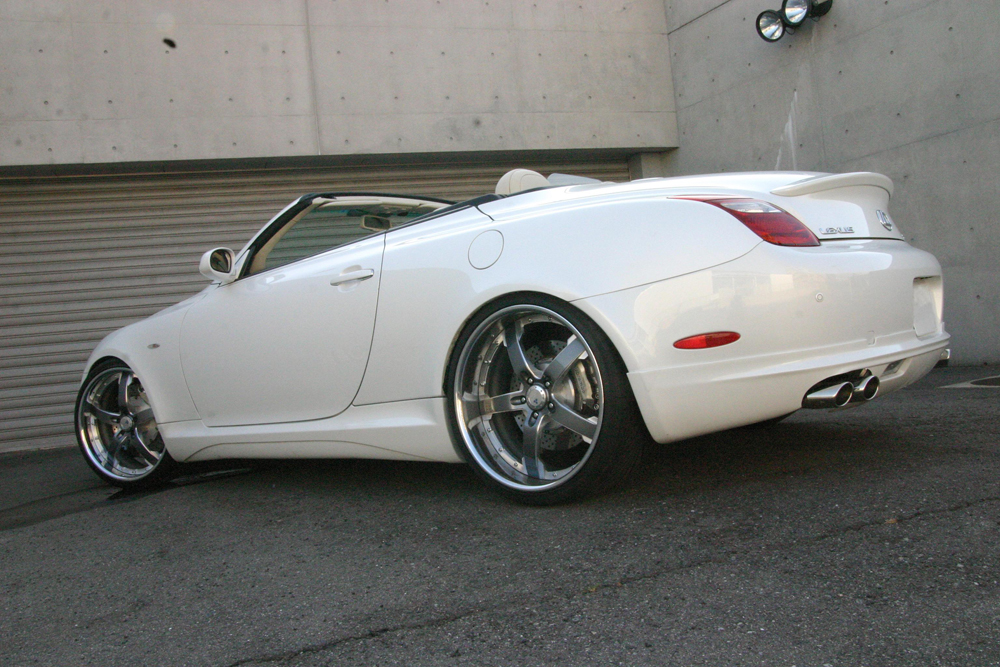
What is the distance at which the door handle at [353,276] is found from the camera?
3.02 metres

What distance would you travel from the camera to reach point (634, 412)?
2.42 meters

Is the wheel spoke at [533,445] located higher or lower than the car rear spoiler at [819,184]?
lower

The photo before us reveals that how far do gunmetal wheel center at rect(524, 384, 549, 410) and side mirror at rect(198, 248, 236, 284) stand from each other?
1756 mm

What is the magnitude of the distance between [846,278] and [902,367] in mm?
390

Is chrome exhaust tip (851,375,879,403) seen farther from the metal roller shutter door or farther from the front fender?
the metal roller shutter door

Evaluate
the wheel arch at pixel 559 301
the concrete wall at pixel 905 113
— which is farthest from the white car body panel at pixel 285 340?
the concrete wall at pixel 905 113

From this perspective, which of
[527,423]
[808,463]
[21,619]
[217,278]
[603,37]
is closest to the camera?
[21,619]

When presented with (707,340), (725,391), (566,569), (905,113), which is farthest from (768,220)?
(905,113)

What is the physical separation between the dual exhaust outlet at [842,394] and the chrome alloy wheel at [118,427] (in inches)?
119

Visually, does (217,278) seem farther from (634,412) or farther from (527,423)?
(634,412)

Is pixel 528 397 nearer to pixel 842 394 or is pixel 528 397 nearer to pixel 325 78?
pixel 842 394

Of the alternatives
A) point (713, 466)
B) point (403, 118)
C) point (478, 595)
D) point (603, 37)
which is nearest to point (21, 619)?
point (478, 595)

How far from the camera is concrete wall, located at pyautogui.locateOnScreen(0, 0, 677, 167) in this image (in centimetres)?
777

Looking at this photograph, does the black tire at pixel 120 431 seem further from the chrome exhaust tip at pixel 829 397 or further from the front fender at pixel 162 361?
the chrome exhaust tip at pixel 829 397
